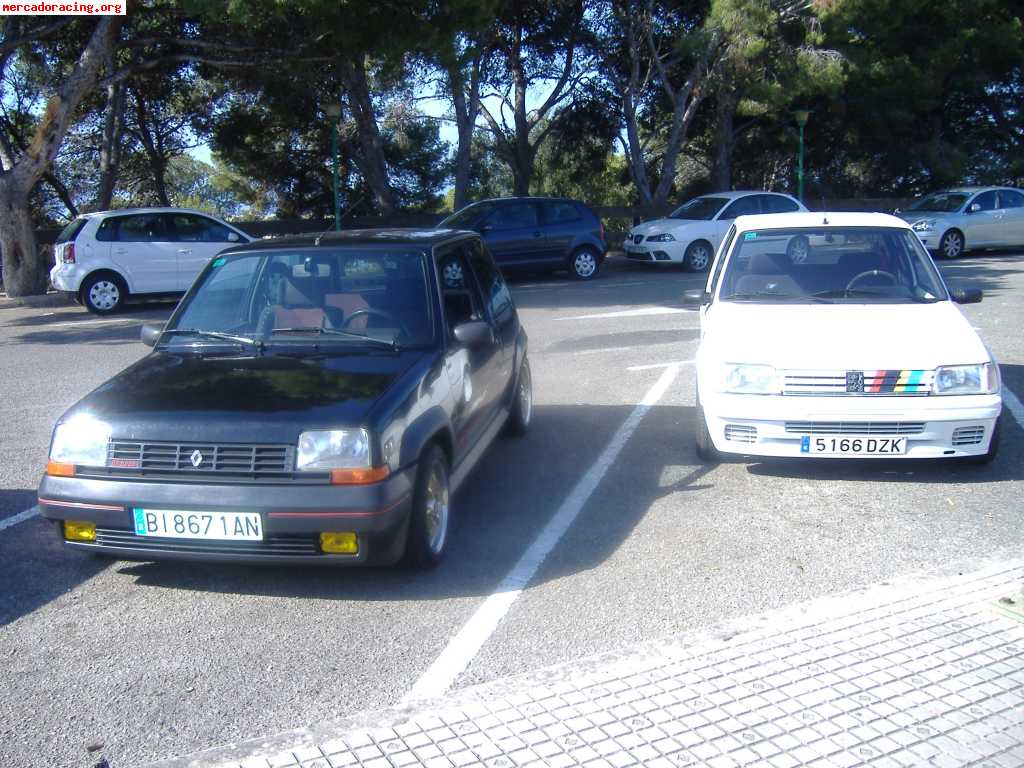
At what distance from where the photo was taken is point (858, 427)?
598cm

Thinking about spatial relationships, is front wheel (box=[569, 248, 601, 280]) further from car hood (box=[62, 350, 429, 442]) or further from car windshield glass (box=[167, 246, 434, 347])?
car hood (box=[62, 350, 429, 442])

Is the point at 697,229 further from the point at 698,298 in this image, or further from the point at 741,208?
the point at 698,298

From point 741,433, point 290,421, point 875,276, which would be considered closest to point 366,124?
point 875,276

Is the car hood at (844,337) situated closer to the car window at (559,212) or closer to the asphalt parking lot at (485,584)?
the asphalt parking lot at (485,584)

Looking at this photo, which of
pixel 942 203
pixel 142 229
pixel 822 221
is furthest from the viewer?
pixel 942 203

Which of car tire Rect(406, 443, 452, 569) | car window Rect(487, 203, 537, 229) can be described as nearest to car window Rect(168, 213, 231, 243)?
car window Rect(487, 203, 537, 229)

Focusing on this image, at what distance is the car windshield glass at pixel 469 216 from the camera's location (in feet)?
60.6

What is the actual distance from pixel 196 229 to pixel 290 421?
13.3m

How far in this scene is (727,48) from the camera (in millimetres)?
23594

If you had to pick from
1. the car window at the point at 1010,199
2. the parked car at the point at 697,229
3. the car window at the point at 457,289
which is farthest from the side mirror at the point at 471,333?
the car window at the point at 1010,199

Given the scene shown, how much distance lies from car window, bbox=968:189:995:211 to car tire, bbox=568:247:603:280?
9.38 m

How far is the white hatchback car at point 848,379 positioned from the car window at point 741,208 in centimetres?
1329

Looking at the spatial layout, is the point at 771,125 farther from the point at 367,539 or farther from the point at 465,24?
the point at 367,539

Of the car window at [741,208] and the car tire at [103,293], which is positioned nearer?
the car tire at [103,293]
